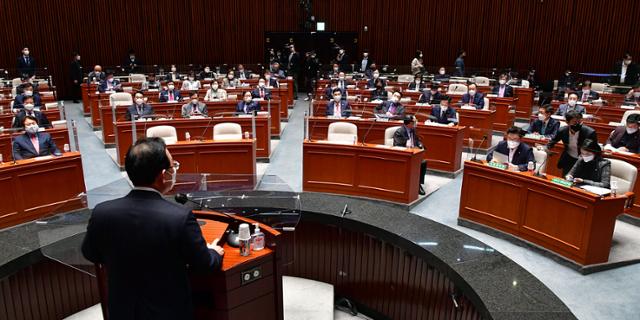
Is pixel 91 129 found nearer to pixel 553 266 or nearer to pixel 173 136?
pixel 173 136

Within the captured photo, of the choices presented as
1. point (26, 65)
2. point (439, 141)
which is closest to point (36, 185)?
point (439, 141)

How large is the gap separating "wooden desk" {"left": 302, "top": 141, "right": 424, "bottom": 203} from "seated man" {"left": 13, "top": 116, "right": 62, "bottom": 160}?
3814mm

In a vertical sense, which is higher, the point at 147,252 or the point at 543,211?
the point at 147,252

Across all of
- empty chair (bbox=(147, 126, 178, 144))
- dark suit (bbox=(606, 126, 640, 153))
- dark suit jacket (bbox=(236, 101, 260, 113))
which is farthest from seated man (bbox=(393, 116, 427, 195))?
dark suit jacket (bbox=(236, 101, 260, 113))

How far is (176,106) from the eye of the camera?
35.6 feet

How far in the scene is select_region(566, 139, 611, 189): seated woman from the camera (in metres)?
5.75

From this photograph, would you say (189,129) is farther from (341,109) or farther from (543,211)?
(543,211)

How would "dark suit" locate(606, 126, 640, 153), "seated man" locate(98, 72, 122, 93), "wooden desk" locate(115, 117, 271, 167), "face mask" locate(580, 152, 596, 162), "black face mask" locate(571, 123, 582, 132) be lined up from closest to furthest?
"face mask" locate(580, 152, 596, 162) < "black face mask" locate(571, 123, 582, 132) < "dark suit" locate(606, 126, 640, 153) < "wooden desk" locate(115, 117, 271, 167) < "seated man" locate(98, 72, 122, 93)

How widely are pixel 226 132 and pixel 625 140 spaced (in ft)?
21.3

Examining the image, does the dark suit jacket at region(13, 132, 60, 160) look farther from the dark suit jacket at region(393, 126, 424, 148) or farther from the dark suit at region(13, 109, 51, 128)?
the dark suit jacket at region(393, 126, 424, 148)

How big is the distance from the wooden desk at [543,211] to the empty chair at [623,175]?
0.58m

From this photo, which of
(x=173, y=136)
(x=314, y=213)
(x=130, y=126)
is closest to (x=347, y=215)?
(x=314, y=213)

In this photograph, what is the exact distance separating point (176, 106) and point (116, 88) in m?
3.71

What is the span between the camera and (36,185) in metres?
6.48
